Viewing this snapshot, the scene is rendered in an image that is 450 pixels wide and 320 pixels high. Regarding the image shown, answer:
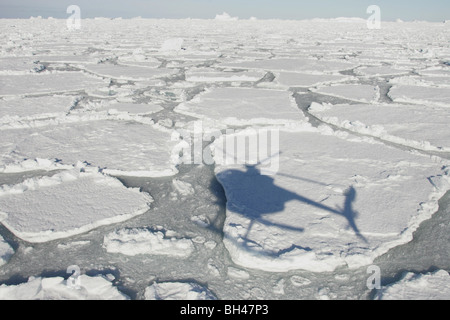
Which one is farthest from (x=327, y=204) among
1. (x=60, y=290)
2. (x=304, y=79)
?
(x=304, y=79)

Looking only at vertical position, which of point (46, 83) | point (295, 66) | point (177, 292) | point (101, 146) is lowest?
point (177, 292)

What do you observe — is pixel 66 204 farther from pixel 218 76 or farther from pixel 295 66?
pixel 295 66

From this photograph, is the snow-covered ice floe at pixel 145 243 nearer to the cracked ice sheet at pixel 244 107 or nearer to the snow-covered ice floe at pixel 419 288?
the snow-covered ice floe at pixel 419 288

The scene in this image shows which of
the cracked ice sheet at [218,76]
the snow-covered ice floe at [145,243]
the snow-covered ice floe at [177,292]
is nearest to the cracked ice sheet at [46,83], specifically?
the cracked ice sheet at [218,76]

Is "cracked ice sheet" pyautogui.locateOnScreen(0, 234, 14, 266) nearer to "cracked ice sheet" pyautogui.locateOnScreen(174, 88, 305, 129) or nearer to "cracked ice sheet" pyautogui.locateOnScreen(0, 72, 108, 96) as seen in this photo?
"cracked ice sheet" pyautogui.locateOnScreen(174, 88, 305, 129)

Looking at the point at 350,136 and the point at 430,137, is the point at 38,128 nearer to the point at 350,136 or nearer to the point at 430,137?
the point at 350,136
